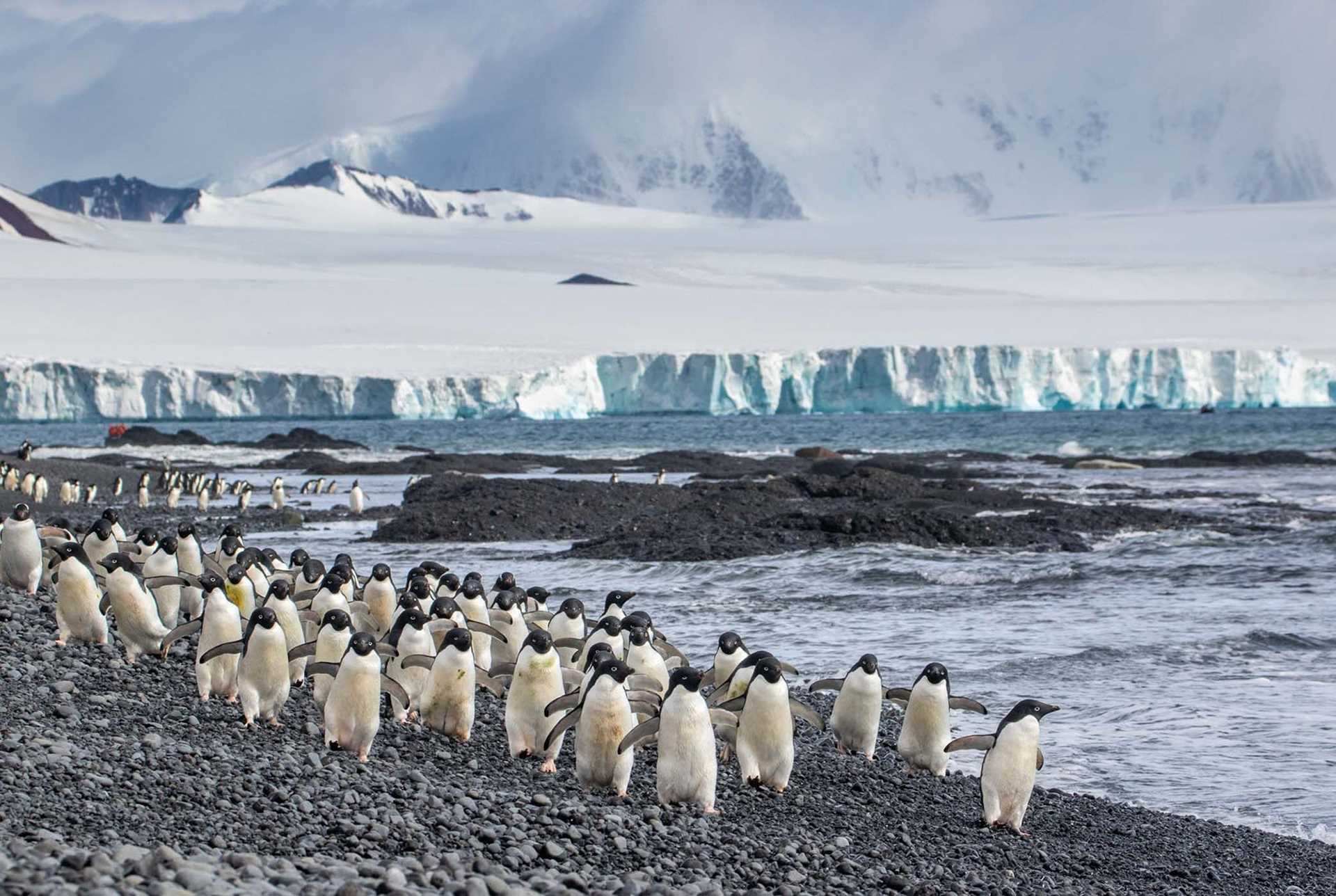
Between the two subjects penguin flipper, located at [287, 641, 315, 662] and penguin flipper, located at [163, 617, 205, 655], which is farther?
→ penguin flipper, located at [163, 617, 205, 655]

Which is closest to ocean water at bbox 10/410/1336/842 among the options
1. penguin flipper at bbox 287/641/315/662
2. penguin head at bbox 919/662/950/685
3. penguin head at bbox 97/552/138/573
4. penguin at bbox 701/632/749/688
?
penguin head at bbox 919/662/950/685

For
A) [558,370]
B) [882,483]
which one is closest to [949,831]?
[882,483]

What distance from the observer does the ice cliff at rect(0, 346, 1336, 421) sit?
61156 millimetres

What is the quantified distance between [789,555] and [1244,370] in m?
55.8

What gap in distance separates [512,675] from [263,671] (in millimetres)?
1250

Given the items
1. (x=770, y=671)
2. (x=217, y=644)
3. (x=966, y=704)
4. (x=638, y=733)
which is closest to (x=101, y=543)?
(x=217, y=644)

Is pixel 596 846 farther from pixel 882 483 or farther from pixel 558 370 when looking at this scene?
pixel 558 370

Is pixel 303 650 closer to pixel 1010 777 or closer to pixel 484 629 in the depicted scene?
pixel 484 629

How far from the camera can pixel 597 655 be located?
273 inches

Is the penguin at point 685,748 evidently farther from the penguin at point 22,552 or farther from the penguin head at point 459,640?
the penguin at point 22,552

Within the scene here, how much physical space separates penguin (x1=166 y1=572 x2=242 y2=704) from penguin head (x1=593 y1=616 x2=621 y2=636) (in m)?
1.77

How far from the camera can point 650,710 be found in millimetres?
6980

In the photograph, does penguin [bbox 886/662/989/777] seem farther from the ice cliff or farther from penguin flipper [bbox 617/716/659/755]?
the ice cliff

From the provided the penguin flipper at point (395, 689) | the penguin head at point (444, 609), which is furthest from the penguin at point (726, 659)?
the penguin flipper at point (395, 689)
